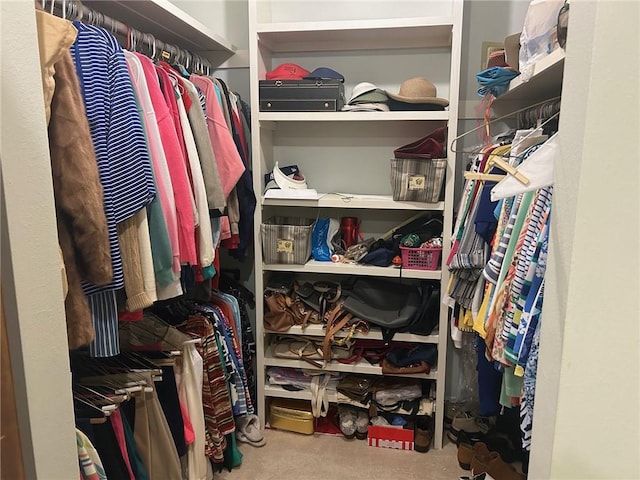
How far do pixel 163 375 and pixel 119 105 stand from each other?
3.10 ft

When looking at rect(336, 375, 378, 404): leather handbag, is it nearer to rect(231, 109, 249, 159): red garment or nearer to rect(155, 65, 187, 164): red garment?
A: rect(231, 109, 249, 159): red garment

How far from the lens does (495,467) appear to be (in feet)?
6.70

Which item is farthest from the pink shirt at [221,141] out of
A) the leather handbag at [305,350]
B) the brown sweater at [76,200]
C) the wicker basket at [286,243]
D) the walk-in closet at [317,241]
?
the leather handbag at [305,350]

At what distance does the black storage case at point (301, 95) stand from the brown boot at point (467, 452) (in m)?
1.60

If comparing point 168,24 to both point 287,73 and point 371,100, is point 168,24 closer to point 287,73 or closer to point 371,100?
point 287,73

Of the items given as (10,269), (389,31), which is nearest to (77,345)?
(10,269)

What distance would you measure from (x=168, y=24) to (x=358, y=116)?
85cm

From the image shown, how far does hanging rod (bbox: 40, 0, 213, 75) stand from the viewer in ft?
4.87

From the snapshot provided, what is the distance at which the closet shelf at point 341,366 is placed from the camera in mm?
2354

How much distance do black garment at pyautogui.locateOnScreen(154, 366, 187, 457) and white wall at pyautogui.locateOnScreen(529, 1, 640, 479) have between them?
1.33 meters

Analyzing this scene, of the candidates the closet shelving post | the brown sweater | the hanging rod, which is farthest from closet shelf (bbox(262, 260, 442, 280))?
the brown sweater

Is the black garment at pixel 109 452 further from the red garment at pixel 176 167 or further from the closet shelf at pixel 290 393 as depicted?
the closet shelf at pixel 290 393

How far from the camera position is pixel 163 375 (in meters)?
1.79

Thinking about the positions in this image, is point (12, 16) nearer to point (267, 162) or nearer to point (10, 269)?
point (10, 269)
